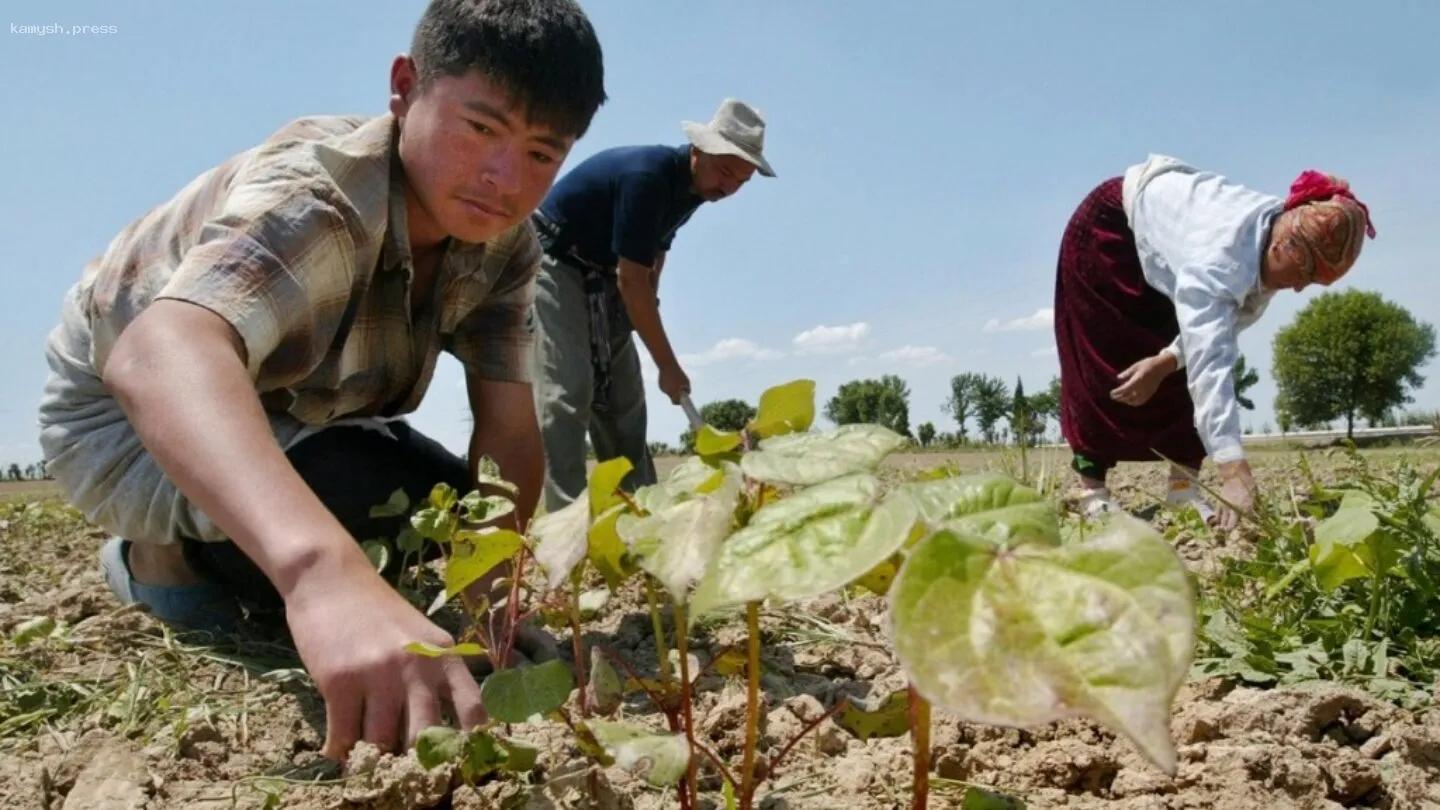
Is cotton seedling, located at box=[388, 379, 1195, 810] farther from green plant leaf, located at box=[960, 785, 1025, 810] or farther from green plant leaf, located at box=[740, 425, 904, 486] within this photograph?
green plant leaf, located at box=[960, 785, 1025, 810]


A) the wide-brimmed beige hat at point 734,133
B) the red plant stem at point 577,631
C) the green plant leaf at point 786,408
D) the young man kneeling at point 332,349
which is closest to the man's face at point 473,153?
the young man kneeling at point 332,349

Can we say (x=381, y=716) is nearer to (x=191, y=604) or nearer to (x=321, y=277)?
(x=321, y=277)

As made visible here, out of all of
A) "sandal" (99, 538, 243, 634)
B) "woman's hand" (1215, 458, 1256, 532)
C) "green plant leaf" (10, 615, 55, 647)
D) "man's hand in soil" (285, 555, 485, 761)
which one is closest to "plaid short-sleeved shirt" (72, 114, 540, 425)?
"sandal" (99, 538, 243, 634)

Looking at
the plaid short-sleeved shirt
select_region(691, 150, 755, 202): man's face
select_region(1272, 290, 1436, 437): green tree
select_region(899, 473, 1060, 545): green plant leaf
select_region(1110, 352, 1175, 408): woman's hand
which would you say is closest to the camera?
select_region(899, 473, 1060, 545): green plant leaf

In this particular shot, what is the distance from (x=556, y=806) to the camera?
3.10 ft

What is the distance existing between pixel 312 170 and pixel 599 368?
2.28m

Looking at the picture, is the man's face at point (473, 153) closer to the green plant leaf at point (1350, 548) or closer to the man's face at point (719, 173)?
the green plant leaf at point (1350, 548)

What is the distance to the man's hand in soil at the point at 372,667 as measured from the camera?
Answer: 3.02ft

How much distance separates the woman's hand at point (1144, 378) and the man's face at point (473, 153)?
2.24m

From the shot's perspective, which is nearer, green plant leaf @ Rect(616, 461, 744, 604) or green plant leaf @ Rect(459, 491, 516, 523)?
green plant leaf @ Rect(616, 461, 744, 604)

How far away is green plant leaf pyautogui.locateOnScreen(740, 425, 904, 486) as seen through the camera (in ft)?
1.95

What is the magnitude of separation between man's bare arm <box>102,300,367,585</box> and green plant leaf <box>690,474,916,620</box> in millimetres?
620

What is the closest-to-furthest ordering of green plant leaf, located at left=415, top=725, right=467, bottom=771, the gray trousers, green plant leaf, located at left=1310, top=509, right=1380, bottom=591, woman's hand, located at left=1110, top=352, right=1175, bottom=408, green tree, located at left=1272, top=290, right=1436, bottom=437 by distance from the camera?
green plant leaf, located at left=415, top=725, right=467, bottom=771 < green plant leaf, located at left=1310, top=509, right=1380, bottom=591 < woman's hand, located at left=1110, top=352, right=1175, bottom=408 < the gray trousers < green tree, located at left=1272, top=290, right=1436, bottom=437

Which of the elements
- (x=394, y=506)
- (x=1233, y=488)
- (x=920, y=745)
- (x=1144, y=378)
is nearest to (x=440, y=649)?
(x=920, y=745)
